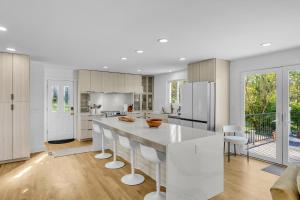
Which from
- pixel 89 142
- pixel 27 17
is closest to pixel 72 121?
pixel 89 142

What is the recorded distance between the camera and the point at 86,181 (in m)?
2.98

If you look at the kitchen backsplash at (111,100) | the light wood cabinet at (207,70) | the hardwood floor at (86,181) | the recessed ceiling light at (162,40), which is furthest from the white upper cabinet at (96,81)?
the recessed ceiling light at (162,40)

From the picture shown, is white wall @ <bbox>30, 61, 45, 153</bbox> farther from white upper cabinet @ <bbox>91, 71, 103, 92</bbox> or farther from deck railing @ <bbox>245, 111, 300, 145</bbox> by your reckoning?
deck railing @ <bbox>245, 111, 300, 145</bbox>

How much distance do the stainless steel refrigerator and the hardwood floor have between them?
1024mm

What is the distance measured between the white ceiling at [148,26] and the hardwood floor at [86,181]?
2.34 metres

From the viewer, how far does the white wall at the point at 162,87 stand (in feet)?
20.9

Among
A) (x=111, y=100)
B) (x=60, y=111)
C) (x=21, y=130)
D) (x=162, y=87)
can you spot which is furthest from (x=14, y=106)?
(x=162, y=87)

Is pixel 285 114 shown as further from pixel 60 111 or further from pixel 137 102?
pixel 60 111

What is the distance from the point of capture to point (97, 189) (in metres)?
2.71

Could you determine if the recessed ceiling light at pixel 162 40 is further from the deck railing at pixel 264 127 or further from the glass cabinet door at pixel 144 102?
the glass cabinet door at pixel 144 102

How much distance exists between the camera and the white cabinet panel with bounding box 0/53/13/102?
3.77 meters

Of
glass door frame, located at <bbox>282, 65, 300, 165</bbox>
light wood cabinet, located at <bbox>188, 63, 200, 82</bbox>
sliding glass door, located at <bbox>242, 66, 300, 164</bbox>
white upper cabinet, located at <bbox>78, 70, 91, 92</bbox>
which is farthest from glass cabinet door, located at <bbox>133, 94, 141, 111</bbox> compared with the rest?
glass door frame, located at <bbox>282, 65, 300, 165</bbox>

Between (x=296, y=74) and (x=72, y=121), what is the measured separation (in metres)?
6.26

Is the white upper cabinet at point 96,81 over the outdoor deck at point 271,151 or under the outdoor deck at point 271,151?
over
